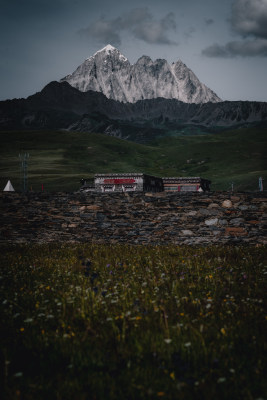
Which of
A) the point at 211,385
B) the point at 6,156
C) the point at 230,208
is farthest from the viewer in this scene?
the point at 6,156

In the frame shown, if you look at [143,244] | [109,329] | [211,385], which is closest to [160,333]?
[109,329]

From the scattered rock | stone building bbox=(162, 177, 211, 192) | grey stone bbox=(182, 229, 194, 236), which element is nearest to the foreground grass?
grey stone bbox=(182, 229, 194, 236)

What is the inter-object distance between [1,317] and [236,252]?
7.27 m

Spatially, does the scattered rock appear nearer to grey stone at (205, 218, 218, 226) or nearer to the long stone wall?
the long stone wall

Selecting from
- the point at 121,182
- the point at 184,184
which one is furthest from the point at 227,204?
the point at 184,184

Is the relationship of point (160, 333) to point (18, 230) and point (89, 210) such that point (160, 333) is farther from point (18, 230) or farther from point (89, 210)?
point (18, 230)

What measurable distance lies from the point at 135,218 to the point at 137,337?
10286 mm

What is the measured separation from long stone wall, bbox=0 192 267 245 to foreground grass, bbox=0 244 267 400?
6.30m

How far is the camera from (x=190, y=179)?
96625mm

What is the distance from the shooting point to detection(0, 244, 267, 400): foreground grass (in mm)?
3131

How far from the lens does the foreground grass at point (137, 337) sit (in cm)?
313

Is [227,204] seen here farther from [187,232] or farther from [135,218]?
[135,218]

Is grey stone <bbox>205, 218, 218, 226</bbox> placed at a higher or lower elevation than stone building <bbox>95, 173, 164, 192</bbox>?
lower

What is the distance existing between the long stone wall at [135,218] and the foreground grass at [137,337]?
20.7ft
